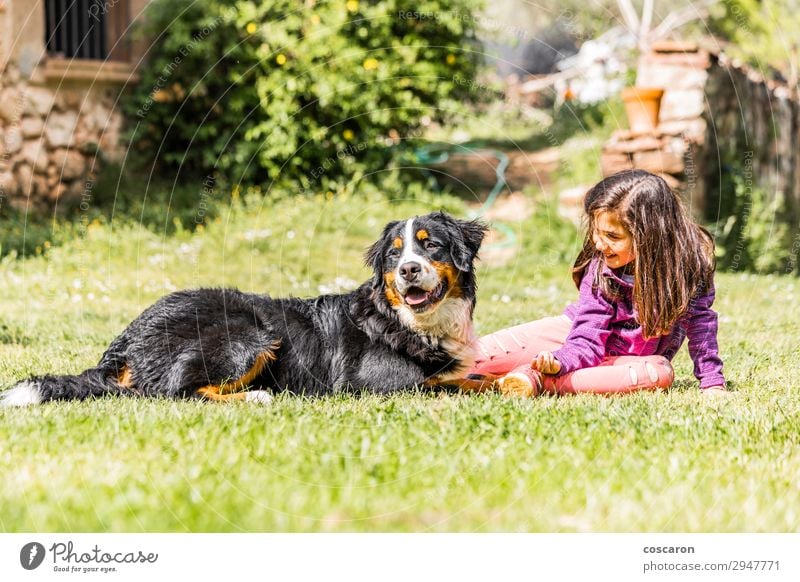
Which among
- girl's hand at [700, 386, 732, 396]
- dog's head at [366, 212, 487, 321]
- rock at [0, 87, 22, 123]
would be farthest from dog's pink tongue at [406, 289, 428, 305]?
rock at [0, 87, 22, 123]

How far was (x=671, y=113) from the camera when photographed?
11492 millimetres

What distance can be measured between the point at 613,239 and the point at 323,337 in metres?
1.67

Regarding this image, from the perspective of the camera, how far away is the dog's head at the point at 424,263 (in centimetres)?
482

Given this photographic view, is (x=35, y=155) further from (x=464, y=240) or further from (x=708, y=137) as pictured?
(x=708, y=137)

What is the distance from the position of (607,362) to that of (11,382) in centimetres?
331

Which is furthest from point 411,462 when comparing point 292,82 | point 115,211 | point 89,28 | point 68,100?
point 89,28

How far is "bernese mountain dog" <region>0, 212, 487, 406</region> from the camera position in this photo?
481 centimetres

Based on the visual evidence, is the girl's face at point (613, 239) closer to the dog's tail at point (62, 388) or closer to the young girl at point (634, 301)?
the young girl at point (634, 301)

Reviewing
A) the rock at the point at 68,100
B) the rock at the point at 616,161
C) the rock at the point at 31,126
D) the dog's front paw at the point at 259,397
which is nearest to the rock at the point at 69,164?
the rock at the point at 31,126

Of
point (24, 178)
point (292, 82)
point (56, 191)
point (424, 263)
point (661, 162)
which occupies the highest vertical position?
point (292, 82)

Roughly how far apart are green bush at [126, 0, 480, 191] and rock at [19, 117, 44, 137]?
43.8 inches

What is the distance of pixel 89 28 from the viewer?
479 inches
